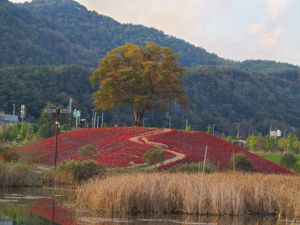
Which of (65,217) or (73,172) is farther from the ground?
(73,172)

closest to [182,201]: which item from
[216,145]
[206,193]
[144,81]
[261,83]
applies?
[206,193]

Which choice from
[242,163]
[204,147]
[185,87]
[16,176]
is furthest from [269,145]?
[16,176]

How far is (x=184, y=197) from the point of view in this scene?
22.3 meters

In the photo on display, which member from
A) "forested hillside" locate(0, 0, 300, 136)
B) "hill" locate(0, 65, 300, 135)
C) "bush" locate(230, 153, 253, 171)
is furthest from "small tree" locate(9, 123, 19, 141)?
"bush" locate(230, 153, 253, 171)

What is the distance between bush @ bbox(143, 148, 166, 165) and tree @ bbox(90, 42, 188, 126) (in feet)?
62.7

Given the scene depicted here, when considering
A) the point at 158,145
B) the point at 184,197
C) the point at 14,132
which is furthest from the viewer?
the point at 14,132

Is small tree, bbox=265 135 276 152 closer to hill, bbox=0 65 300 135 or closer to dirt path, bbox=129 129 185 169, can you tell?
hill, bbox=0 65 300 135

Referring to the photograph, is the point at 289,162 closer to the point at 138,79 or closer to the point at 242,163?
the point at 242,163

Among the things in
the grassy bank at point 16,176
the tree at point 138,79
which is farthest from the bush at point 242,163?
the grassy bank at point 16,176

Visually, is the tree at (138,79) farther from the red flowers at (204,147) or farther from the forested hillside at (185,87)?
the forested hillside at (185,87)

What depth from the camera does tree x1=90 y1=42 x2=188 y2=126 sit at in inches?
2434

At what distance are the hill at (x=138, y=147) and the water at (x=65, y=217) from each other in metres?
17.5

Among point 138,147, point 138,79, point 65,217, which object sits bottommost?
point 65,217

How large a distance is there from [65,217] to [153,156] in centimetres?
2215
